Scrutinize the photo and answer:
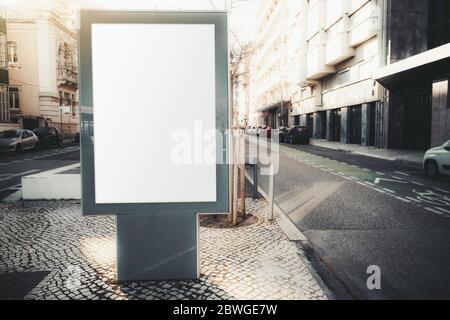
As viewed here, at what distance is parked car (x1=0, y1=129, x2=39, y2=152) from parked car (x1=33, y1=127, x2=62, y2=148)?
2.18 metres

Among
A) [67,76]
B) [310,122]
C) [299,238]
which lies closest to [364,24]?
[310,122]

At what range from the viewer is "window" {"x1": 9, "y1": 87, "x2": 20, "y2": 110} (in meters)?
36.8

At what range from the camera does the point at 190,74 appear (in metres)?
3.85

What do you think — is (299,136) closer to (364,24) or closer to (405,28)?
(364,24)

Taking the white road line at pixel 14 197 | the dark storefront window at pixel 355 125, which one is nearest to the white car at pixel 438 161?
the white road line at pixel 14 197

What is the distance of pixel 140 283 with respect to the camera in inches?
160

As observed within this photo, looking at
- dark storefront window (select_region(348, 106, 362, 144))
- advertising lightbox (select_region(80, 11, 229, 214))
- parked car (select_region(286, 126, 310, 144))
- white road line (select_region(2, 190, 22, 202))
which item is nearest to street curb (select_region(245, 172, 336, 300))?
advertising lightbox (select_region(80, 11, 229, 214))

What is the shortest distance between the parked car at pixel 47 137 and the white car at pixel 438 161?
2577cm

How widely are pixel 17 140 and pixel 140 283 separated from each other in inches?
903

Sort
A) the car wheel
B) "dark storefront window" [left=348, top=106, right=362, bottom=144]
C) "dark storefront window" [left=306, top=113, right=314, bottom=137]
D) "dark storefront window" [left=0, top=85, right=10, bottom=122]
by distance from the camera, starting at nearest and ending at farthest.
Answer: the car wheel → "dark storefront window" [left=348, top=106, right=362, bottom=144] → "dark storefront window" [left=0, top=85, right=10, bottom=122] → "dark storefront window" [left=306, top=113, right=314, bottom=137]

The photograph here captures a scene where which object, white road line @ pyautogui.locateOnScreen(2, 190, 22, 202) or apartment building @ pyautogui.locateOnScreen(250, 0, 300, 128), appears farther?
apartment building @ pyautogui.locateOnScreen(250, 0, 300, 128)

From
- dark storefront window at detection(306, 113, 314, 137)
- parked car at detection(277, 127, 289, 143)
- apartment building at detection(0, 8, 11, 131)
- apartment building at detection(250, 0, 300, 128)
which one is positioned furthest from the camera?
apartment building at detection(250, 0, 300, 128)

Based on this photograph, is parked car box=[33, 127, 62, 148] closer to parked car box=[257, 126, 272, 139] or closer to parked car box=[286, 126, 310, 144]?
parked car box=[286, 126, 310, 144]
